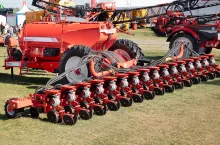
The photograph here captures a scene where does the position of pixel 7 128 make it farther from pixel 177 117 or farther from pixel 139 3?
pixel 139 3

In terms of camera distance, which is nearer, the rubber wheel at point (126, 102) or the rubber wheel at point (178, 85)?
the rubber wheel at point (126, 102)

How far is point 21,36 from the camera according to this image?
1073 cm

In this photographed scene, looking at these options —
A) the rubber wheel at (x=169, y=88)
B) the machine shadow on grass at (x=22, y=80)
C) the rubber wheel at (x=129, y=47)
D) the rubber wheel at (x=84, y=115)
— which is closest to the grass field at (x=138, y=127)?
the rubber wheel at (x=84, y=115)

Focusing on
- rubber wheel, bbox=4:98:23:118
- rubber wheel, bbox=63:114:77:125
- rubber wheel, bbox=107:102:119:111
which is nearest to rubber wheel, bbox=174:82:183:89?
rubber wheel, bbox=107:102:119:111

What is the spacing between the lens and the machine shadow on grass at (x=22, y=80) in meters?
10.5

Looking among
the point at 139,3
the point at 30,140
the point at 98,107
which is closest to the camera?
the point at 30,140

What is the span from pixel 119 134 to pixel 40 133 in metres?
1.19

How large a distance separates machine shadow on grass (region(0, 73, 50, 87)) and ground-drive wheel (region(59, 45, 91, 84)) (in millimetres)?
1330

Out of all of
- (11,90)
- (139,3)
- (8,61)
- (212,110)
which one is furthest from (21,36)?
(139,3)

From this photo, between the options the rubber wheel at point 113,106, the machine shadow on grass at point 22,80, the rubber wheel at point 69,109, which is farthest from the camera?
the machine shadow on grass at point 22,80

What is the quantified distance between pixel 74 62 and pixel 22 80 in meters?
2.27

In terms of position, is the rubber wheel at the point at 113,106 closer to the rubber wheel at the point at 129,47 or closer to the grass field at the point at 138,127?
the grass field at the point at 138,127

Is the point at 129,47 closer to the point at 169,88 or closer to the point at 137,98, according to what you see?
the point at 169,88

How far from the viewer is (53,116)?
20.9ft
